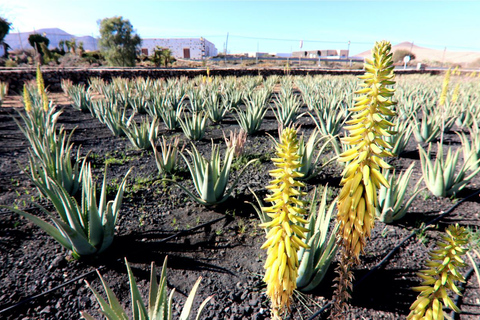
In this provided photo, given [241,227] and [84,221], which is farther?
[241,227]

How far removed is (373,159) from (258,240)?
1.50 m

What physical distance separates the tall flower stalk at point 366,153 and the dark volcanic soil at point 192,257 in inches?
33.1

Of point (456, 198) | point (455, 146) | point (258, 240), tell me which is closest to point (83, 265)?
point (258, 240)

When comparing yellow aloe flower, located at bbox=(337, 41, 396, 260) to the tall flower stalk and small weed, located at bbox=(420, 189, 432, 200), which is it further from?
small weed, located at bbox=(420, 189, 432, 200)

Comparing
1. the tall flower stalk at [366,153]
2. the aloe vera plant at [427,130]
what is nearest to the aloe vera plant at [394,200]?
the tall flower stalk at [366,153]

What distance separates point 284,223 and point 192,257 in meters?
1.34

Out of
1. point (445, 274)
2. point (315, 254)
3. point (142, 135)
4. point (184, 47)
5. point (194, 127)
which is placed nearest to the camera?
point (445, 274)

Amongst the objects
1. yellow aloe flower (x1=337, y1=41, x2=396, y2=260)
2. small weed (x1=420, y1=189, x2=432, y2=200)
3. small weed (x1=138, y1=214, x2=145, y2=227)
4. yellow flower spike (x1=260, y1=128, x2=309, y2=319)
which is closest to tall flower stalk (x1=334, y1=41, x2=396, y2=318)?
yellow aloe flower (x1=337, y1=41, x2=396, y2=260)

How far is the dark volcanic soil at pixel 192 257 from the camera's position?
1.63 metres

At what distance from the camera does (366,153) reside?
0.90 meters

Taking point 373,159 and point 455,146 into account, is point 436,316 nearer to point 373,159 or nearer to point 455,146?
point 373,159

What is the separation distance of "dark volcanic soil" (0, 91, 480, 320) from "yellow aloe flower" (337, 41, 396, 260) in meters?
0.89

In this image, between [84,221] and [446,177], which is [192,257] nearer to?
[84,221]

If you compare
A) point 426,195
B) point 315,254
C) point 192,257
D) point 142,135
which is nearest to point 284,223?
point 315,254
